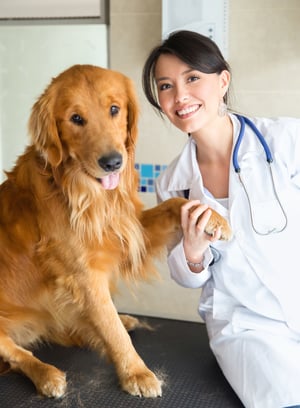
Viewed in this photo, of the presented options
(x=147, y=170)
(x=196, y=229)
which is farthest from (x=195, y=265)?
(x=147, y=170)

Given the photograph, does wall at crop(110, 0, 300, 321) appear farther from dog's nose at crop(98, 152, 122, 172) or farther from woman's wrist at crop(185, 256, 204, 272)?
dog's nose at crop(98, 152, 122, 172)

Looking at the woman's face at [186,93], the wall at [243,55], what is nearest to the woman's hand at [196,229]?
the woman's face at [186,93]

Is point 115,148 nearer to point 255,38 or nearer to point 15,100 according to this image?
point 255,38

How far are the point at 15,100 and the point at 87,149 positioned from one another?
5.67 ft

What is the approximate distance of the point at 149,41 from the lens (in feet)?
9.11

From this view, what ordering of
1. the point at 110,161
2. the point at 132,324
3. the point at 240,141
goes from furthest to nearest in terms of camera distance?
the point at 132,324, the point at 240,141, the point at 110,161

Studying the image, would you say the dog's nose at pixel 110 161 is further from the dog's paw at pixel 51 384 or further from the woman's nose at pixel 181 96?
the dog's paw at pixel 51 384

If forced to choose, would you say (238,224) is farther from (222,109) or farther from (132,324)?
(132,324)

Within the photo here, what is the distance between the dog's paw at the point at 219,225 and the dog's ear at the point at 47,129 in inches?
17.6

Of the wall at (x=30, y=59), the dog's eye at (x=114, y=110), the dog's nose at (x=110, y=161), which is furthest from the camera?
the wall at (x=30, y=59)

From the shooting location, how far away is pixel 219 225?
1.57 m

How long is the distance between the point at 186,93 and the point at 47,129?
1.37 feet

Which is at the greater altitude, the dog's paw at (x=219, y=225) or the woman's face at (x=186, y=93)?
the woman's face at (x=186, y=93)

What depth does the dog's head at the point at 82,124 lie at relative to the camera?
1.54 meters
